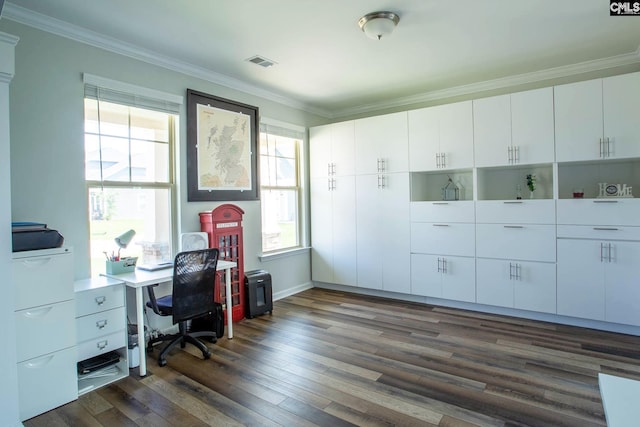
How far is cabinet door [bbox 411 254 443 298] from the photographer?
4297 mm

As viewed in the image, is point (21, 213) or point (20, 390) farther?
point (21, 213)

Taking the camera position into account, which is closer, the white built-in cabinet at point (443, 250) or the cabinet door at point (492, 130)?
the cabinet door at point (492, 130)

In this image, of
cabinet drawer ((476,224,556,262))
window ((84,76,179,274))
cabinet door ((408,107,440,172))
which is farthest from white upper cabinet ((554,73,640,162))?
window ((84,76,179,274))

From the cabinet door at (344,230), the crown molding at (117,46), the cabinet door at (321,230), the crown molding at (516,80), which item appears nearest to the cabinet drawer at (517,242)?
the cabinet door at (344,230)

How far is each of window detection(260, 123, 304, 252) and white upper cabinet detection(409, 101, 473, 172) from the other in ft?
5.70

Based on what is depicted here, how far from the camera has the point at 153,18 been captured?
2.72m

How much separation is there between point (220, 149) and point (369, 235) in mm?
2253

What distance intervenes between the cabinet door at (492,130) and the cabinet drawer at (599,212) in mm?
765

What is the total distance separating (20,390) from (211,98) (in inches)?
119

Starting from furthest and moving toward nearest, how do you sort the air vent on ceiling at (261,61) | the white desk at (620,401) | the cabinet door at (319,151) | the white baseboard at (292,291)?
the cabinet door at (319,151) → the white baseboard at (292,291) → the air vent on ceiling at (261,61) → the white desk at (620,401)

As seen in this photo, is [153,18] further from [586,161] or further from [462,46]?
[586,161]

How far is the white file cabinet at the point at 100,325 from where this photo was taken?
2.53m

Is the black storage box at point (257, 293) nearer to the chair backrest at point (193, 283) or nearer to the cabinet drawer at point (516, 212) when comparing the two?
the chair backrest at point (193, 283)

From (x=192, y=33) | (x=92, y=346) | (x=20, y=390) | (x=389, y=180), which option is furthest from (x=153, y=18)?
(x=389, y=180)
